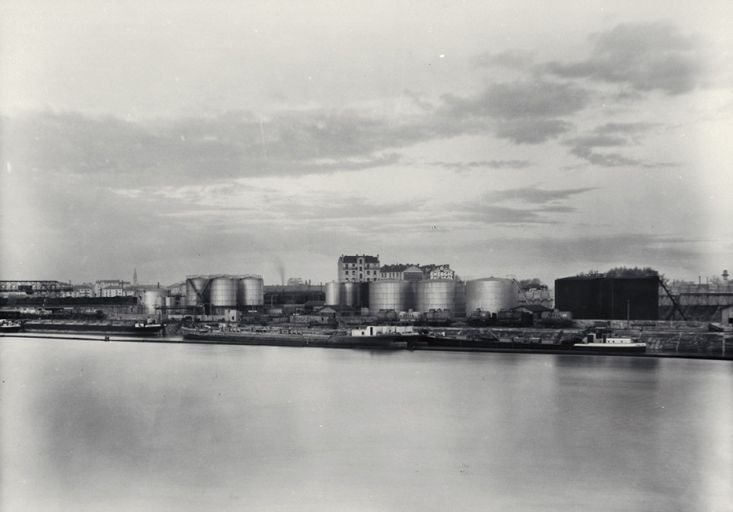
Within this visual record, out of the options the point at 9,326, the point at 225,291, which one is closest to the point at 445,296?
the point at 225,291

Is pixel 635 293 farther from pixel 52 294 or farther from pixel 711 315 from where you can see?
pixel 52 294

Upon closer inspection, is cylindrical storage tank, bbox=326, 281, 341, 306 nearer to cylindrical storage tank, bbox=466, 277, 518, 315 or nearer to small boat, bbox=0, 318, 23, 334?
cylindrical storage tank, bbox=466, 277, 518, 315

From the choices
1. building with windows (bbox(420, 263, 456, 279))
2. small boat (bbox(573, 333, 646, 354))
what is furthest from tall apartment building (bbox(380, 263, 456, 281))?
small boat (bbox(573, 333, 646, 354))

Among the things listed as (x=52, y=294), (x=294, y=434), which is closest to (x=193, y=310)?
(x=52, y=294)

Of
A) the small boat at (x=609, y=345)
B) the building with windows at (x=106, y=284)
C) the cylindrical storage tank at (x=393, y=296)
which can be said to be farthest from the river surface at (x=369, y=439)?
the building with windows at (x=106, y=284)

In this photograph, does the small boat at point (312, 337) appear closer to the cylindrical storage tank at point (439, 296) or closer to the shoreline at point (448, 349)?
the shoreline at point (448, 349)

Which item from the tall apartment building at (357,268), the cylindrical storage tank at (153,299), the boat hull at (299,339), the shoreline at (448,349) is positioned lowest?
the shoreline at (448,349)

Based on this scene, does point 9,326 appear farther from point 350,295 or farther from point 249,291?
point 350,295
